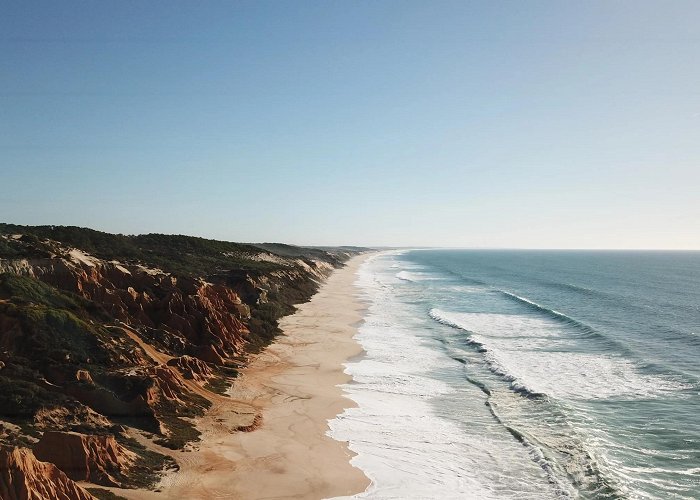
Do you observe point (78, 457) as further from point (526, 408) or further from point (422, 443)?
point (526, 408)

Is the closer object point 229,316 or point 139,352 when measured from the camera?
point 139,352

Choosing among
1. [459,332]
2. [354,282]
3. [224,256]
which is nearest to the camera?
[459,332]

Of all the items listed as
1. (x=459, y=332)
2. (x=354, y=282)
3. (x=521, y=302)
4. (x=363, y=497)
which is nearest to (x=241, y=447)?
(x=363, y=497)

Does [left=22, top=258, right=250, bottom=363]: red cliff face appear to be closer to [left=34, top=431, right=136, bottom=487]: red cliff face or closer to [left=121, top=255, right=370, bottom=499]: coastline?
[left=121, top=255, right=370, bottom=499]: coastline

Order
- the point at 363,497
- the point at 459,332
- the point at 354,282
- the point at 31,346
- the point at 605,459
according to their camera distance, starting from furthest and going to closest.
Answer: the point at 354,282 → the point at 459,332 → the point at 31,346 → the point at 605,459 → the point at 363,497

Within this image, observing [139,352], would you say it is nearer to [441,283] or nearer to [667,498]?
[667,498]

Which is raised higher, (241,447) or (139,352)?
(139,352)

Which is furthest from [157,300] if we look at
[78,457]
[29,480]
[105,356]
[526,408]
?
[526,408]
